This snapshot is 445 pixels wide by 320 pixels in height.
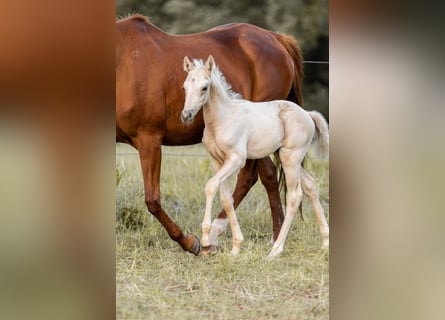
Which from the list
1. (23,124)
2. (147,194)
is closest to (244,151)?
(147,194)

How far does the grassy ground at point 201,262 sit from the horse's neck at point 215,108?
164mm

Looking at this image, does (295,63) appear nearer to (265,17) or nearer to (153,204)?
(265,17)

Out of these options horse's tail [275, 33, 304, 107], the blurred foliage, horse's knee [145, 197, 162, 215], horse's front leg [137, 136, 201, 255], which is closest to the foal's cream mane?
the blurred foliage

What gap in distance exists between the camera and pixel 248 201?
11.7 ft

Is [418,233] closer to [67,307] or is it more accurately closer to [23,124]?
[67,307]

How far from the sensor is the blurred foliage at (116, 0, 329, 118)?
3.42 m

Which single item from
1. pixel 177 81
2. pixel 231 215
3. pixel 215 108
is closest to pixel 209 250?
pixel 231 215

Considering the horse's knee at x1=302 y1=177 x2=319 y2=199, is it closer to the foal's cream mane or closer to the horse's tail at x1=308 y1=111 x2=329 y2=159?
the horse's tail at x1=308 y1=111 x2=329 y2=159

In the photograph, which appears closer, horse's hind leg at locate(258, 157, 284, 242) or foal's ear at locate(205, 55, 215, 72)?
foal's ear at locate(205, 55, 215, 72)

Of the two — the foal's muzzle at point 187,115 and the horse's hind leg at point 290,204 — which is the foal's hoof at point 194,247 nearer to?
the horse's hind leg at point 290,204

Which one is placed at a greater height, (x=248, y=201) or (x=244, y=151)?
(x=244, y=151)

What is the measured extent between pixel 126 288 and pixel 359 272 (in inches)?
42.7

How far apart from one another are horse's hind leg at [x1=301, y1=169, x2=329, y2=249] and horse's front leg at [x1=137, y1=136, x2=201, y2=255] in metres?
0.56

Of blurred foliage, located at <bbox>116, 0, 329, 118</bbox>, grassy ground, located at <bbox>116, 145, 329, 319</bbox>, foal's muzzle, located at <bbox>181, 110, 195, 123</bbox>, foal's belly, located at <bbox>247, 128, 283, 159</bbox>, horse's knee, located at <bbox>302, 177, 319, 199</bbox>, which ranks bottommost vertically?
grassy ground, located at <bbox>116, 145, 329, 319</bbox>
